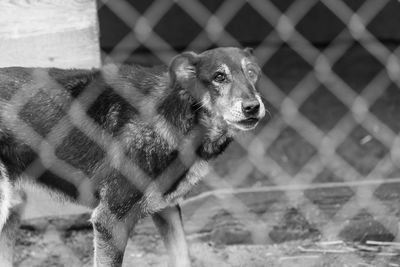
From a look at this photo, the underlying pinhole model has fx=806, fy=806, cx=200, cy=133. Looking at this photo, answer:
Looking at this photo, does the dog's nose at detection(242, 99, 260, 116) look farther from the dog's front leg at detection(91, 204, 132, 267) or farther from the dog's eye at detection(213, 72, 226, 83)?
the dog's front leg at detection(91, 204, 132, 267)

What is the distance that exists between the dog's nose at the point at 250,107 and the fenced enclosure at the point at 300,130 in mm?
1114

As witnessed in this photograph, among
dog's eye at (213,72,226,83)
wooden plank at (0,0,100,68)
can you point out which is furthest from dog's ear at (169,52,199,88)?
wooden plank at (0,0,100,68)

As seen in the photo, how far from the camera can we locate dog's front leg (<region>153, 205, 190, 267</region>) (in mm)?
4129

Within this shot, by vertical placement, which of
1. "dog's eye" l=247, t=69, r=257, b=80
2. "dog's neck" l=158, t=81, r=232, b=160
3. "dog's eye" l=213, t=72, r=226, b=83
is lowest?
"dog's neck" l=158, t=81, r=232, b=160

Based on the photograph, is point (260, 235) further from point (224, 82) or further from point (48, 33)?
point (48, 33)

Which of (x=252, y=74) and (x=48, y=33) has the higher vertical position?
(x=252, y=74)

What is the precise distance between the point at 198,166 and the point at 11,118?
93cm

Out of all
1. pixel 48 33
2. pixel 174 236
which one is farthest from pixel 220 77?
pixel 48 33

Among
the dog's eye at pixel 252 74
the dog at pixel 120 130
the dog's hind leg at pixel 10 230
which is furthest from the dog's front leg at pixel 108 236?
the dog's eye at pixel 252 74

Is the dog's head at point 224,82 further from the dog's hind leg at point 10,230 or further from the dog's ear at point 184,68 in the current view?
the dog's hind leg at point 10,230

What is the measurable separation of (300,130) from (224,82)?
103 inches

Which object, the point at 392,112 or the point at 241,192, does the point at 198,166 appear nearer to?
the point at 241,192

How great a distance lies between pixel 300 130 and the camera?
20.8ft

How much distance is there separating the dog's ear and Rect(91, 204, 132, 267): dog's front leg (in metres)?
0.72
